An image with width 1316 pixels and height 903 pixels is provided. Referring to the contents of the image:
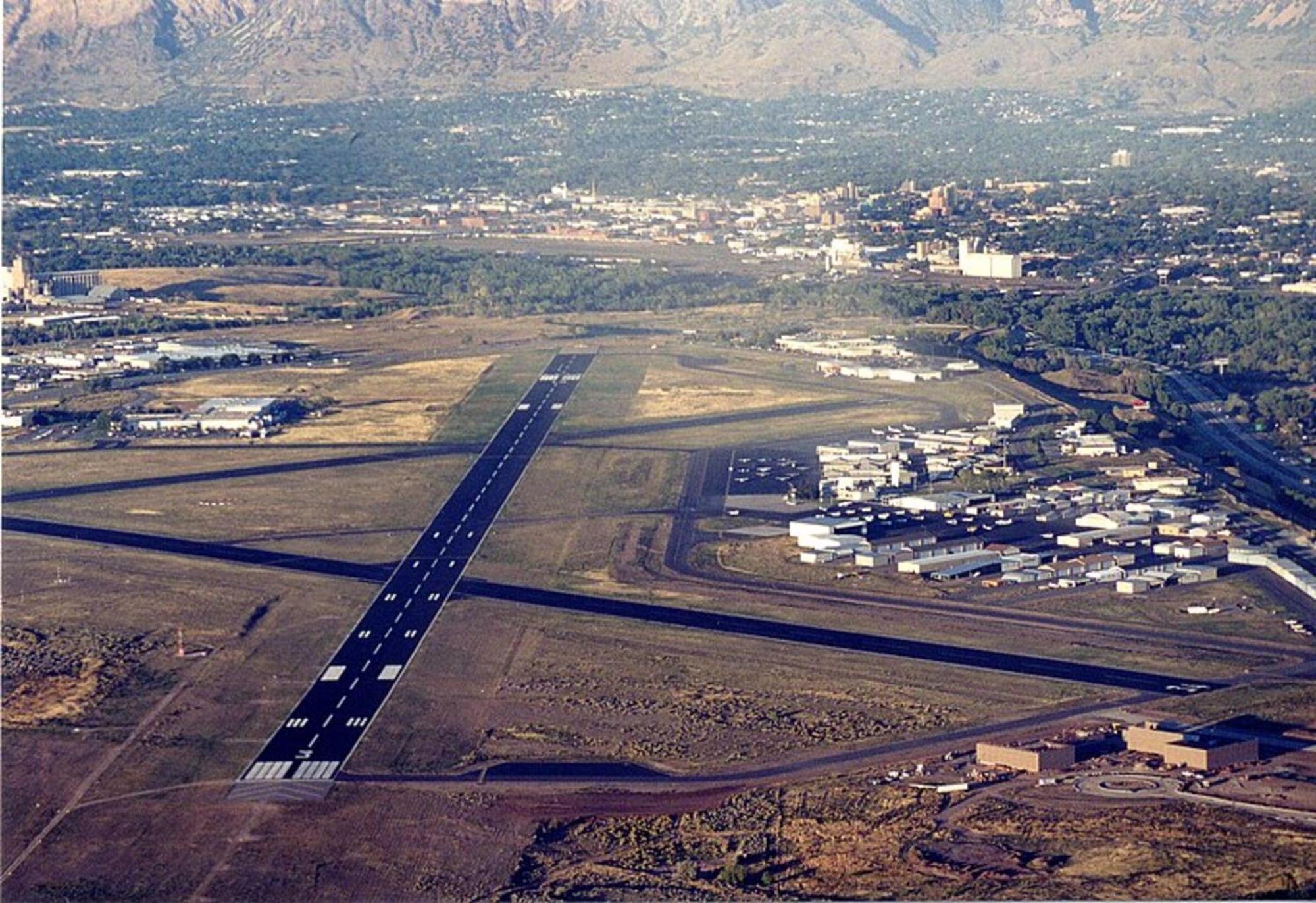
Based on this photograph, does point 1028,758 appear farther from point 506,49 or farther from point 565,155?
point 506,49

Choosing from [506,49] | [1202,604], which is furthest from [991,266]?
[506,49]

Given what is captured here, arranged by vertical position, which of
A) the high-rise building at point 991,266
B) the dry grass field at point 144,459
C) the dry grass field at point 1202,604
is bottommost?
the high-rise building at point 991,266

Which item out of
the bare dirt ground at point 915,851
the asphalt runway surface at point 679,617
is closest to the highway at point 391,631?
the asphalt runway surface at point 679,617

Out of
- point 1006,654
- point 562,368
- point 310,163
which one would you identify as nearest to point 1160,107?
point 310,163

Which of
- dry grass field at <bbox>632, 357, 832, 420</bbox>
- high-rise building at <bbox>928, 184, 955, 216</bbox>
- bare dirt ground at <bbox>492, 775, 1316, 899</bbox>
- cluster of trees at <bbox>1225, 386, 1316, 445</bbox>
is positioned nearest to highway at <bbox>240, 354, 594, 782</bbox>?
dry grass field at <bbox>632, 357, 832, 420</bbox>

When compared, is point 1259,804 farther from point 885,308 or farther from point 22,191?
point 22,191

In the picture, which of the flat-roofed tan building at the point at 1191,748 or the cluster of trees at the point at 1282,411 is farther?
the cluster of trees at the point at 1282,411

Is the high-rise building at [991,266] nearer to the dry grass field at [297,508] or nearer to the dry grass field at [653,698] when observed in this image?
the dry grass field at [297,508]

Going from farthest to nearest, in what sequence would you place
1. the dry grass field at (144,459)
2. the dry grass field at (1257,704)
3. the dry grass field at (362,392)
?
the dry grass field at (362,392)
the dry grass field at (144,459)
the dry grass field at (1257,704)
